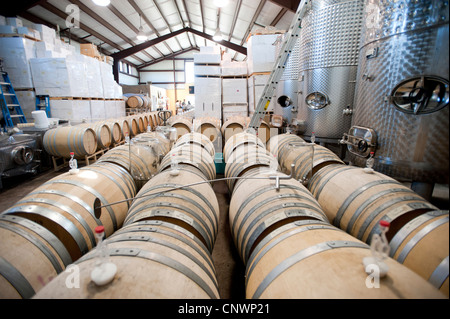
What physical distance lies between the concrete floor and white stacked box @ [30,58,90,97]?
316 centimetres

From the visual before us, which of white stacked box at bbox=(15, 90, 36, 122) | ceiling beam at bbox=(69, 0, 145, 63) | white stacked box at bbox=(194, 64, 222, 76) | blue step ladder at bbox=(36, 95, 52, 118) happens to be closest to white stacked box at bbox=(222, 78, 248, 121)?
white stacked box at bbox=(194, 64, 222, 76)

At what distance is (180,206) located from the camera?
177 centimetres

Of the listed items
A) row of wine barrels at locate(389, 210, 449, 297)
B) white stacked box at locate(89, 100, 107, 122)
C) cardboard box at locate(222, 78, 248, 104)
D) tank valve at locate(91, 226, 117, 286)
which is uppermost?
cardboard box at locate(222, 78, 248, 104)

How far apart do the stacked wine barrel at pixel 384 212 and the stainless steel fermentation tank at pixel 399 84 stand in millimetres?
236

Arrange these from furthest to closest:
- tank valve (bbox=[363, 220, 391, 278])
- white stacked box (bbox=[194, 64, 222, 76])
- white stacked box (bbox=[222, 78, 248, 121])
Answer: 1. white stacked box (bbox=[222, 78, 248, 121])
2. white stacked box (bbox=[194, 64, 222, 76])
3. tank valve (bbox=[363, 220, 391, 278])

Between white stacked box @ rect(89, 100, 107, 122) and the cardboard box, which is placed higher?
the cardboard box

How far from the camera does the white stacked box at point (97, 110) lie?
803 cm

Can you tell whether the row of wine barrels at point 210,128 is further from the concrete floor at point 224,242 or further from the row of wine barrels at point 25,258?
the row of wine barrels at point 25,258

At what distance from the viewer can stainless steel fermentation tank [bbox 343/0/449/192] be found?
5.63 feet

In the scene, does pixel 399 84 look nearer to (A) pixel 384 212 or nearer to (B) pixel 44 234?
(A) pixel 384 212

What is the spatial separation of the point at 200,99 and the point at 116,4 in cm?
864

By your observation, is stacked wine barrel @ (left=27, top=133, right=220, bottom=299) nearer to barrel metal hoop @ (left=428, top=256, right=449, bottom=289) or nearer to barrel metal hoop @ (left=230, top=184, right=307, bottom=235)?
barrel metal hoop @ (left=230, top=184, right=307, bottom=235)

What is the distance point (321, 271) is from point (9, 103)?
31.3ft

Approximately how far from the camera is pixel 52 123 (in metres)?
6.11
